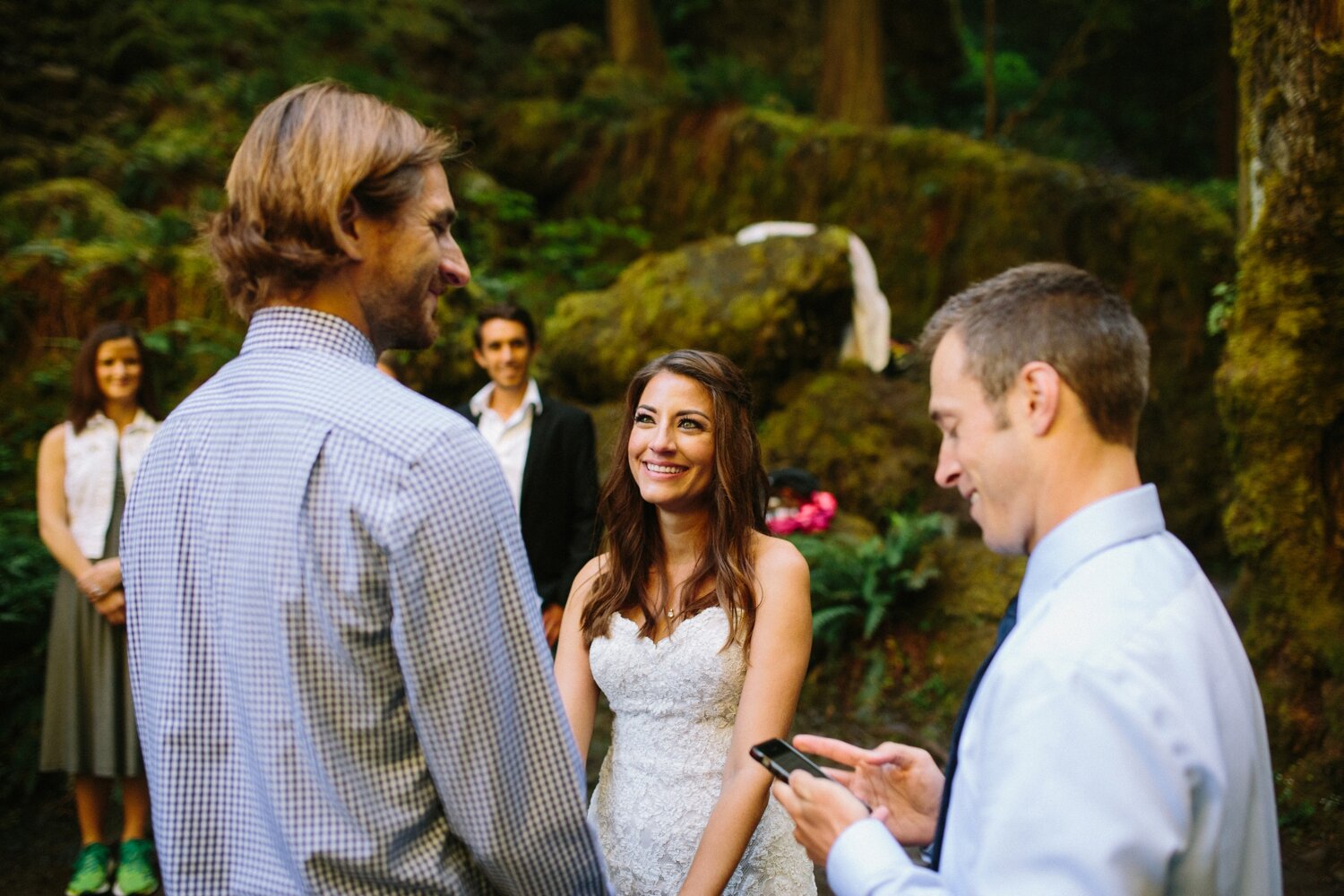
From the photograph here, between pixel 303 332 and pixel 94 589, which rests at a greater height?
pixel 303 332

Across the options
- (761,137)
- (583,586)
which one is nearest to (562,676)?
(583,586)

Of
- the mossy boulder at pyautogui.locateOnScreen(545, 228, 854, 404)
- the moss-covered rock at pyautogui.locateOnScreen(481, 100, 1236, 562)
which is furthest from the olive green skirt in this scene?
the moss-covered rock at pyautogui.locateOnScreen(481, 100, 1236, 562)

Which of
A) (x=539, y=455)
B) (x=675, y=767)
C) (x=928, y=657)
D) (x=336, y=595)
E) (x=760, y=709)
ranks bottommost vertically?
(x=928, y=657)

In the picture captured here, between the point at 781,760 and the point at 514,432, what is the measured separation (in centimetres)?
395

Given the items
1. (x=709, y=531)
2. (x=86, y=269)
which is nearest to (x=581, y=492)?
(x=709, y=531)

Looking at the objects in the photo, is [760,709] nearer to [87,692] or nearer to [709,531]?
[709,531]

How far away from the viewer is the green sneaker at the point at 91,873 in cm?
503

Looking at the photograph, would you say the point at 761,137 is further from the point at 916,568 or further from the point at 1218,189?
the point at 916,568

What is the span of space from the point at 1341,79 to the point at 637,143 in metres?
12.2

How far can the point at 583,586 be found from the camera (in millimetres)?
3227

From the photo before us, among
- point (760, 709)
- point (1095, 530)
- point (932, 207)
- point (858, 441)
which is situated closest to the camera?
point (1095, 530)

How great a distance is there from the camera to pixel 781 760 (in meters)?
1.98

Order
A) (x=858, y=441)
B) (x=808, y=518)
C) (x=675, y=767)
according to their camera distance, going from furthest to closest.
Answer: (x=858, y=441) → (x=808, y=518) → (x=675, y=767)

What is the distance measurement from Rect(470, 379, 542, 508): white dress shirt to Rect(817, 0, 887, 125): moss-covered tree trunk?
464 inches
